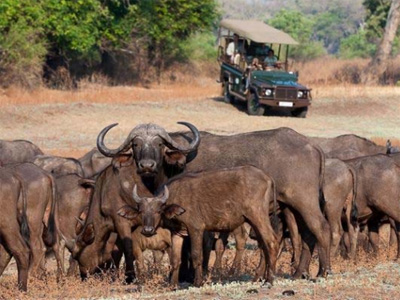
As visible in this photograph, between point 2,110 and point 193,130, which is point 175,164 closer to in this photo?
point 193,130

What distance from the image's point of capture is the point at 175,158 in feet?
46.8

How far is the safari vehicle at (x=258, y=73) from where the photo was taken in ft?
125

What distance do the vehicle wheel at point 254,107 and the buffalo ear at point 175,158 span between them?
24.7m

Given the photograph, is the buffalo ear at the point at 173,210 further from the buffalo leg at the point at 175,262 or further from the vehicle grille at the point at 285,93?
the vehicle grille at the point at 285,93

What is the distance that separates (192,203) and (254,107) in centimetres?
2632

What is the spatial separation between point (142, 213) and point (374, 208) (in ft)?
15.5

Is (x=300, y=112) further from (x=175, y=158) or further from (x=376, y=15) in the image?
(x=376, y=15)

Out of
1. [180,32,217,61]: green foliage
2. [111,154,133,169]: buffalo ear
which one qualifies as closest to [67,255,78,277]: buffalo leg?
[111,154,133,169]: buffalo ear

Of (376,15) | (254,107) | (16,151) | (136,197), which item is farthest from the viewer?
(376,15)

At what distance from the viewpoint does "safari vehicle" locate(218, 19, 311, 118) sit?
38.0m

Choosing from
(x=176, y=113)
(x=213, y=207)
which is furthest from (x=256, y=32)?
(x=213, y=207)

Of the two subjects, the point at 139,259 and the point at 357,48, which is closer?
the point at 139,259

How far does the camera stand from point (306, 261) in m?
14.0

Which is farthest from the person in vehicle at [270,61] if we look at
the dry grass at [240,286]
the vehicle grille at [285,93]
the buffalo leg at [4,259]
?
the buffalo leg at [4,259]
